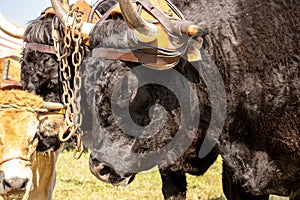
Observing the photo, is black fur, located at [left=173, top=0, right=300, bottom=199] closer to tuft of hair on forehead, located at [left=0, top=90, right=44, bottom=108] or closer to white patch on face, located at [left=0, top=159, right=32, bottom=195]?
tuft of hair on forehead, located at [left=0, top=90, right=44, bottom=108]

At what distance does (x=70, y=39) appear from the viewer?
3436mm

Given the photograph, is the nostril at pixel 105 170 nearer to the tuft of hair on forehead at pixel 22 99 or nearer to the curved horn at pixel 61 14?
the tuft of hair on forehead at pixel 22 99

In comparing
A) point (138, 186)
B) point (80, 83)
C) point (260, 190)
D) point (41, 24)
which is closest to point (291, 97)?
point (260, 190)

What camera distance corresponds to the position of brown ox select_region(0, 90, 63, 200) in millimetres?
3312

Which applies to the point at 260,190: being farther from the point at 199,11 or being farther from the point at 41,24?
the point at 41,24

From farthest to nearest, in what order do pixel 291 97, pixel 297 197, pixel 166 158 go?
pixel 297 197 < pixel 166 158 < pixel 291 97

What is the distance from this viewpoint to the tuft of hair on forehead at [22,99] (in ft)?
11.6

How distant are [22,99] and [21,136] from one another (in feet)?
0.77

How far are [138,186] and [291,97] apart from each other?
472cm

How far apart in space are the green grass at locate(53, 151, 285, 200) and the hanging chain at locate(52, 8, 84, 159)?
315 cm

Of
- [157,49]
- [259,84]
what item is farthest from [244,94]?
[157,49]

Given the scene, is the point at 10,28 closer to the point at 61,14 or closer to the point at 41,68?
the point at 41,68

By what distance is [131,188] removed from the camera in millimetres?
7703

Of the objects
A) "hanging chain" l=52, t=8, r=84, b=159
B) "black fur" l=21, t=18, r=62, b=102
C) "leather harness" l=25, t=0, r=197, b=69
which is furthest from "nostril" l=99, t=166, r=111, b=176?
"leather harness" l=25, t=0, r=197, b=69
